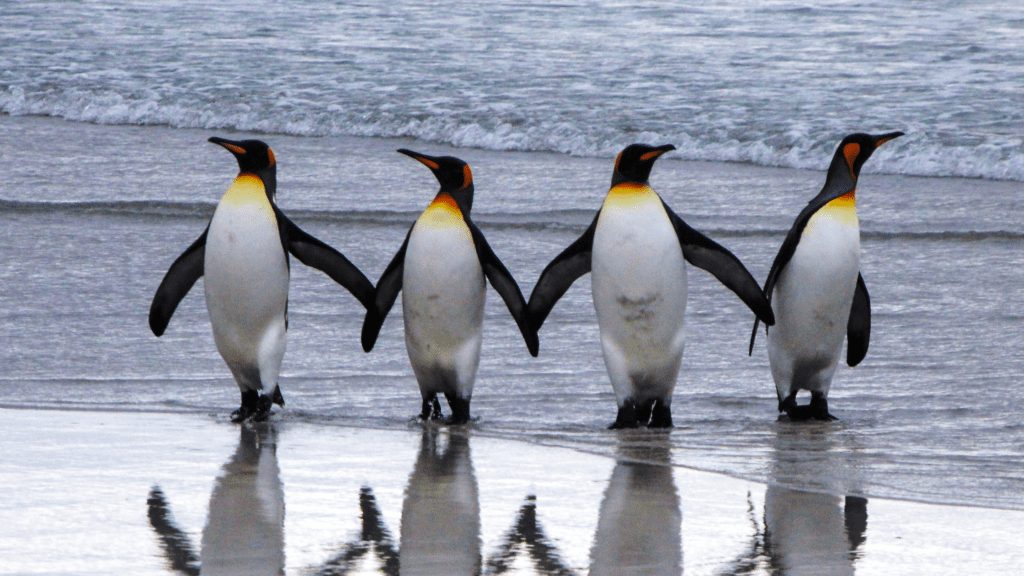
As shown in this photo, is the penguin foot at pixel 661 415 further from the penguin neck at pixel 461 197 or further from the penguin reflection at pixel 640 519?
the penguin neck at pixel 461 197

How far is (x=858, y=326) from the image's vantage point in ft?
15.2

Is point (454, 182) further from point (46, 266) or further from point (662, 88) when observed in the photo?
point (662, 88)

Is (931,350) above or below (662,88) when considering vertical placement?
below

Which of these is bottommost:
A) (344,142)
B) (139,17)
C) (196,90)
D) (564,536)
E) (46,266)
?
(564,536)

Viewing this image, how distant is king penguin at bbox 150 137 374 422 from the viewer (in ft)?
13.9

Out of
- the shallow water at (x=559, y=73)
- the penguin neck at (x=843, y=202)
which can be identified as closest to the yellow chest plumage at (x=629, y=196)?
the penguin neck at (x=843, y=202)

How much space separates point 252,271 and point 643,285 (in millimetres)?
1215

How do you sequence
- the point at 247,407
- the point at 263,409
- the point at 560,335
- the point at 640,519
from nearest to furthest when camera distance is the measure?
1. the point at 640,519
2. the point at 263,409
3. the point at 247,407
4. the point at 560,335

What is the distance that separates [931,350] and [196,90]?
10.2 meters

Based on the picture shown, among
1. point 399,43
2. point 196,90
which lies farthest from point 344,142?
point 399,43

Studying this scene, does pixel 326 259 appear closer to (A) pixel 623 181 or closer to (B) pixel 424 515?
(A) pixel 623 181

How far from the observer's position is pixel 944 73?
43.2 ft

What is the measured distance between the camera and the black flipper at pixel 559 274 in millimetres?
4332

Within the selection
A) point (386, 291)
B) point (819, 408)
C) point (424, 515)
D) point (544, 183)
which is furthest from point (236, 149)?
point (544, 183)
